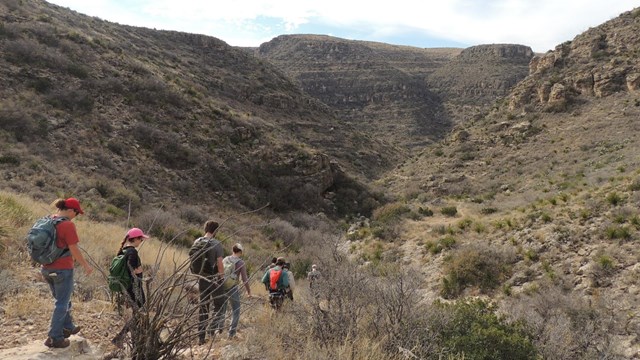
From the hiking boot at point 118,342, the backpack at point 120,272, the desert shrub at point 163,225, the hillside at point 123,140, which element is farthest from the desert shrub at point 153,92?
the hiking boot at point 118,342

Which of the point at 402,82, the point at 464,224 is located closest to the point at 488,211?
the point at 464,224

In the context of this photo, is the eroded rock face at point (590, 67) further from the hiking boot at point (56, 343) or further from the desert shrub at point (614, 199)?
the hiking boot at point (56, 343)

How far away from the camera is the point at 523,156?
27672mm

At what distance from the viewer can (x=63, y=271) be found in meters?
3.88

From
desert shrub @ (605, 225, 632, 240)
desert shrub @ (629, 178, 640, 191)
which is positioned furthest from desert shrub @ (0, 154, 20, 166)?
desert shrub @ (629, 178, 640, 191)

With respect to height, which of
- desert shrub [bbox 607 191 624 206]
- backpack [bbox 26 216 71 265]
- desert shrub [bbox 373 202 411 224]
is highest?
backpack [bbox 26 216 71 265]

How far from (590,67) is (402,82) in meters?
37.0

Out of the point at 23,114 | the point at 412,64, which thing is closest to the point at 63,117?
the point at 23,114

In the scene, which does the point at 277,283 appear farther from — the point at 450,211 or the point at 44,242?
the point at 450,211

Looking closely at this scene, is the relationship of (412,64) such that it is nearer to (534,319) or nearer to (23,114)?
(23,114)

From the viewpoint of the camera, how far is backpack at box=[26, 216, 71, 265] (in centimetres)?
366

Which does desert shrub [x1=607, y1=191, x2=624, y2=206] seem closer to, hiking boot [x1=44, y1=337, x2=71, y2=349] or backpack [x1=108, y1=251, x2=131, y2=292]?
backpack [x1=108, y1=251, x2=131, y2=292]

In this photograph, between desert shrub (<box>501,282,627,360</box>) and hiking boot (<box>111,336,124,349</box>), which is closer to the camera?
hiking boot (<box>111,336,124,349</box>)

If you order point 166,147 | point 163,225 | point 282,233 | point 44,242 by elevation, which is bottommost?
point 282,233
